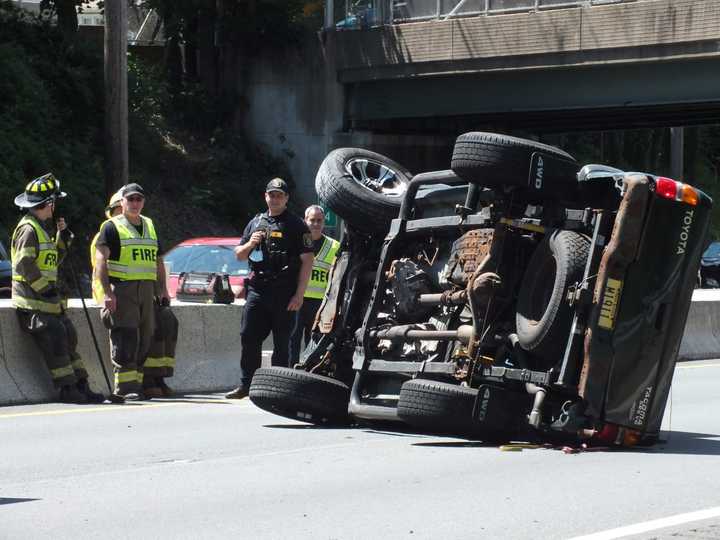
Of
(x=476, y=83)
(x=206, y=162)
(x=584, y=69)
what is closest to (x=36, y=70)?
(x=206, y=162)

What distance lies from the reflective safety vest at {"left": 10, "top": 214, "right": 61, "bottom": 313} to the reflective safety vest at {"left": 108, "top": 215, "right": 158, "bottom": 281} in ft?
1.66

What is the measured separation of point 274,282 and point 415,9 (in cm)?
2245

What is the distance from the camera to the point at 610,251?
9.13 metres

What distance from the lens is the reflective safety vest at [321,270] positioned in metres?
14.3

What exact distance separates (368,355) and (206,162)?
26869 millimetres

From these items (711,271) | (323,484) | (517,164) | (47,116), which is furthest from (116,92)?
(711,271)

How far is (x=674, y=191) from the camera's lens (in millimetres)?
9336

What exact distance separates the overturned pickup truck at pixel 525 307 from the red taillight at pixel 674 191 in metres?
0.01

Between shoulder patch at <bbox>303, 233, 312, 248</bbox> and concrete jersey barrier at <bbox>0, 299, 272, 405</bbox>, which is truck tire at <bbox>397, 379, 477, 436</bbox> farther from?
concrete jersey barrier at <bbox>0, 299, 272, 405</bbox>

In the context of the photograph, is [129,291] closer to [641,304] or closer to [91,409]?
[91,409]

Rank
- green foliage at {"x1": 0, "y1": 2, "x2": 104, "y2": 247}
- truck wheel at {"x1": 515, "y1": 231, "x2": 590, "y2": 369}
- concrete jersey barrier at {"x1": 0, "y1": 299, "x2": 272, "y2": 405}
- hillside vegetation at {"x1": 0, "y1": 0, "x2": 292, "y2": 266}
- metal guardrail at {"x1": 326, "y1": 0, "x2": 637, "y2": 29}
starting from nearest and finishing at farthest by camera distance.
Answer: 1. truck wheel at {"x1": 515, "y1": 231, "x2": 590, "y2": 369}
2. concrete jersey barrier at {"x1": 0, "y1": 299, "x2": 272, "y2": 405}
3. green foliage at {"x1": 0, "y1": 2, "x2": 104, "y2": 247}
4. hillside vegetation at {"x1": 0, "y1": 0, "x2": 292, "y2": 266}
5. metal guardrail at {"x1": 326, "y1": 0, "x2": 637, "y2": 29}

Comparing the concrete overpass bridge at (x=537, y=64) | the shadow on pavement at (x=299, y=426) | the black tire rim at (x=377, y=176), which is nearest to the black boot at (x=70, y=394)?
the shadow on pavement at (x=299, y=426)

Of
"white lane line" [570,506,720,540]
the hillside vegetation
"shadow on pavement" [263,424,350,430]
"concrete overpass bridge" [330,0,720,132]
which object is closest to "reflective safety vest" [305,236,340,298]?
"shadow on pavement" [263,424,350,430]

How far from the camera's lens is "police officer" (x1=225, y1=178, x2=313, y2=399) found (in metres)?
12.5
